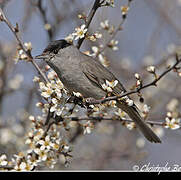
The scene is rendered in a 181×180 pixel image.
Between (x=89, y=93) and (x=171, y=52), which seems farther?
(x=171, y=52)

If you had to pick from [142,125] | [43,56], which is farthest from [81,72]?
[142,125]

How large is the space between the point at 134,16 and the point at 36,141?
4.91 m

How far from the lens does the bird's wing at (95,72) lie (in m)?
3.65

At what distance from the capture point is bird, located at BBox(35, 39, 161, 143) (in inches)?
138

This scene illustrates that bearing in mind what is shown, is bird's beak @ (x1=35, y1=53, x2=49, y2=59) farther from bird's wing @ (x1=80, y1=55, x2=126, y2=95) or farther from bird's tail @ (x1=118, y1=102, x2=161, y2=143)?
bird's tail @ (x1=118, y1=102, x2=161, y2=143)

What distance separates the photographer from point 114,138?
6691mm

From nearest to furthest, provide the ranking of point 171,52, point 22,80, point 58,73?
point 58,73
point 22,80
point 171,52

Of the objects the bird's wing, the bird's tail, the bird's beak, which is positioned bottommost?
the bird's tail

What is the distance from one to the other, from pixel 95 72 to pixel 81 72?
0.54 ft

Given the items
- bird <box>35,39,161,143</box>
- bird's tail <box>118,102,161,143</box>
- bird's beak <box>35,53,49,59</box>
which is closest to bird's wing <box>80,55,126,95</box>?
bird <box>35,39,161,143</box>

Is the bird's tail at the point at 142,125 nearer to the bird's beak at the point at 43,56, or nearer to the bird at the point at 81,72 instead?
the bird at the point at 81,72

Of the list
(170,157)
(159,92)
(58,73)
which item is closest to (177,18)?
(159,92)

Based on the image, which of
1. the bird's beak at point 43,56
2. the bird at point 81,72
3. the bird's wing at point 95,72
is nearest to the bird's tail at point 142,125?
the bird at point 81,72

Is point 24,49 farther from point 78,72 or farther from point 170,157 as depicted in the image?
point 170,157
